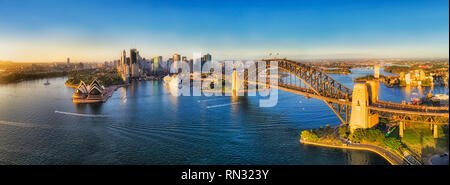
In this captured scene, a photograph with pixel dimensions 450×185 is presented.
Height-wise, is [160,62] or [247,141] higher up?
[160,62]

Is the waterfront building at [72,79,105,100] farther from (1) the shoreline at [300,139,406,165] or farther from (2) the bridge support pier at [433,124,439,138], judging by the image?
(2) the bridge support pier at [433,124,439,138]

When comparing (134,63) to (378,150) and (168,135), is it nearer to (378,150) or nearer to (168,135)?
(168,135)

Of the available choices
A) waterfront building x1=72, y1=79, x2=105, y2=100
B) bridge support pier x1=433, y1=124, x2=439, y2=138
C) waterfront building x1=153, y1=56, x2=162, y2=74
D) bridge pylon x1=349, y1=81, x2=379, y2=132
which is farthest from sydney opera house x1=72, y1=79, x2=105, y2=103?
waterfront building x1=153, y1=56, x2=162, y2=74

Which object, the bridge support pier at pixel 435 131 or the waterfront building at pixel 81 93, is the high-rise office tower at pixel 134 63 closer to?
the waterfront building at pixel 81 93

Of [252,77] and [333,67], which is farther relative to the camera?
[333,67]

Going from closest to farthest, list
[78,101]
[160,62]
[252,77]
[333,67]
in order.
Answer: [78,101]
[252,77]
[333,67]
[160,62]

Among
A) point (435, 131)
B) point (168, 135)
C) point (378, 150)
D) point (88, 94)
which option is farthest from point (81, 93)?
point (435, 131)
